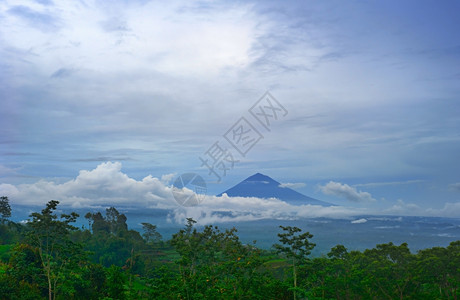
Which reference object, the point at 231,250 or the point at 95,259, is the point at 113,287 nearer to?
the point at 231,250

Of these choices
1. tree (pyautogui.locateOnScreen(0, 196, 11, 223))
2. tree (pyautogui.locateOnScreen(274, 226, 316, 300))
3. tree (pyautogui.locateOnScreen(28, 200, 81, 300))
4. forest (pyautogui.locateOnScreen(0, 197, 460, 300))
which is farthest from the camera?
tree (pyautogui.locateOnScreen(0, 196, 11, 223))

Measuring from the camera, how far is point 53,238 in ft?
63.2

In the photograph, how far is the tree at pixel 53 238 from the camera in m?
18.7

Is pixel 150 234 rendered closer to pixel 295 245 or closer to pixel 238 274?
pixel 238 274

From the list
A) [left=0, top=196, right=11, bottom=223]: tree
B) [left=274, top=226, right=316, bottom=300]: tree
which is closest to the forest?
[left=274, top=226, right=316, bottom=300]: tree

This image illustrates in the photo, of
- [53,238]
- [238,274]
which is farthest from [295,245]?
[53,238]

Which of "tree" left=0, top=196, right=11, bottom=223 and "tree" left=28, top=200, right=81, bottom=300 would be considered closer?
"tree" left=28, top=200, right=81, bottom=300

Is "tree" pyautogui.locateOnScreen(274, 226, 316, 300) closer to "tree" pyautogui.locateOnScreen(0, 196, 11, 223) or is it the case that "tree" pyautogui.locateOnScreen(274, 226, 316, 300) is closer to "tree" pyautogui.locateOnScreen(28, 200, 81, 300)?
"tree" pyautogui.locateOnScreen(28, 200, 81, 300)

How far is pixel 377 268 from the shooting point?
63.3 ft

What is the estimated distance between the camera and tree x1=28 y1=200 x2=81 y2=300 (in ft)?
61.5

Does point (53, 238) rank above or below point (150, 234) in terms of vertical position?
above

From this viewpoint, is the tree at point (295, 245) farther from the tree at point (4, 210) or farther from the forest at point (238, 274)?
the tree at point (4, 210)

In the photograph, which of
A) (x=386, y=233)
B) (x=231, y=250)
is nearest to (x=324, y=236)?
(x=386, y=233)

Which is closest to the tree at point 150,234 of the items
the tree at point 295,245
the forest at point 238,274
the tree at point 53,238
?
the forest at point 238,274
